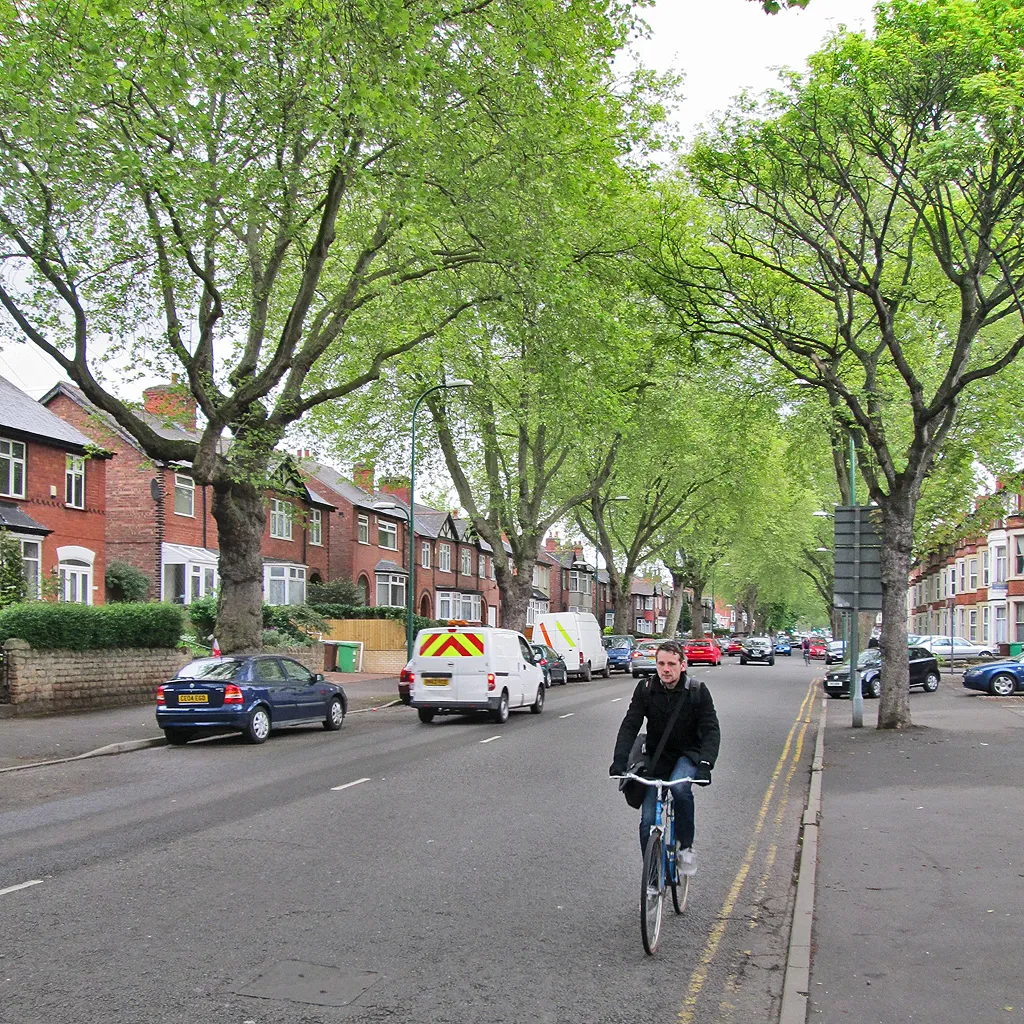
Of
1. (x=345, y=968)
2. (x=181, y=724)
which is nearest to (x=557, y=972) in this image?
(x=345, y=968)

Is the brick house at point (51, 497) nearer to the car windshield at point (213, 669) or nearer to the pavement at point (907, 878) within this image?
the car windshield at point (213, 669)

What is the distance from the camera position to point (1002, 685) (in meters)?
28.9

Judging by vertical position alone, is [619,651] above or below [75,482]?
below

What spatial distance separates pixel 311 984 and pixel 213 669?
12.3 meters

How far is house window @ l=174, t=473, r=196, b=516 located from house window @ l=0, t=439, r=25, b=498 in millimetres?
9141

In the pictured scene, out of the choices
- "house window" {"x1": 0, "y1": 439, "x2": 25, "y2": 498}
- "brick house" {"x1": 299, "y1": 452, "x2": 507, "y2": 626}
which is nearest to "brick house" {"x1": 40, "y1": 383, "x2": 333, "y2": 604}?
"brick house" {"x1": 299, "y1": 452, "x2": 507, "y2": 626}

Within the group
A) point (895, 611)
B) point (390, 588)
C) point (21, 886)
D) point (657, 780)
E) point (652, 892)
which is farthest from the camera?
point (390, 588)

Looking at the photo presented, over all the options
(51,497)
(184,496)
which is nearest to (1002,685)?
(51,497)

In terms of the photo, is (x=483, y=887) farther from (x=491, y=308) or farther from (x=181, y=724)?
(x=491, y=308)

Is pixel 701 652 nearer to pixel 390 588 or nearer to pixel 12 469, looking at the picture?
pixel 390 588

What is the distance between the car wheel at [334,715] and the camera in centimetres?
1936

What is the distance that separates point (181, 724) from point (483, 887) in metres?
10.5

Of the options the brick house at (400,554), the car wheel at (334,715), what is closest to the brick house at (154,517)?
the brick house at (400,554)

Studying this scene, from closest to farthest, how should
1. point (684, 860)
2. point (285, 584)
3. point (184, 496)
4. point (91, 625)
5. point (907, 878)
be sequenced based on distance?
point (684, 860) < point (907, 878) < point (91, 625) < point (184, 496) < point (285, 584)
